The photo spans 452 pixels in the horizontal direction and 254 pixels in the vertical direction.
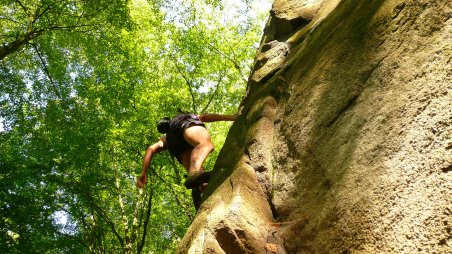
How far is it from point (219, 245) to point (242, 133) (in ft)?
6.80

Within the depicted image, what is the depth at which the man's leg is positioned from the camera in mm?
5609

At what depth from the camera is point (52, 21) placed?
1295 cm

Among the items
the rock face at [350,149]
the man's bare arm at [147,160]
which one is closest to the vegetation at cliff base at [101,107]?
the man's bare arm at [147,160]

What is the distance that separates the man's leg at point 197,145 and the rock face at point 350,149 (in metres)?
0.61

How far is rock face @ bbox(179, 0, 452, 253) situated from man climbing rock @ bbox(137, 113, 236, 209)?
61 centimetres

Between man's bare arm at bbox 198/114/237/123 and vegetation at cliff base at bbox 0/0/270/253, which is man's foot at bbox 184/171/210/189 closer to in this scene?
man's bare arm at bbox 198/114/237/123

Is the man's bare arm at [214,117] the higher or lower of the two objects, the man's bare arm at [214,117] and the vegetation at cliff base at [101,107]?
the lower

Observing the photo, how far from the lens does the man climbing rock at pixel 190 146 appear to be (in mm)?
5590

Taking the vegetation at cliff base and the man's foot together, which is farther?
the vegetation at cliff base

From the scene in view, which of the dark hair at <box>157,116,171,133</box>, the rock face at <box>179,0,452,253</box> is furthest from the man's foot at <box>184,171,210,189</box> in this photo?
the dark hair at <box>157,116,171,133</box>

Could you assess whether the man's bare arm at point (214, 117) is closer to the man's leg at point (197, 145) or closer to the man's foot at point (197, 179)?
the man's leg at point (197, 145)

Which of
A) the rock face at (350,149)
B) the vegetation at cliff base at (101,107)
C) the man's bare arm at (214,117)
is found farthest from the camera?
the vegetation at cliff base at (101,107)

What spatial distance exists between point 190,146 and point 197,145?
38cm

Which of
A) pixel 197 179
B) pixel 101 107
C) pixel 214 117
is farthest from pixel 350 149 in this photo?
pixel 101 107
